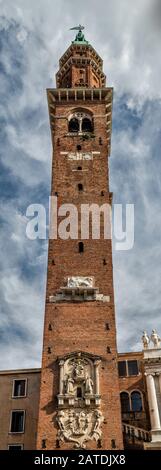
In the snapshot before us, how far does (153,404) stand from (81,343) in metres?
6.68

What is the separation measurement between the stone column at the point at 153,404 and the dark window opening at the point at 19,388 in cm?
891

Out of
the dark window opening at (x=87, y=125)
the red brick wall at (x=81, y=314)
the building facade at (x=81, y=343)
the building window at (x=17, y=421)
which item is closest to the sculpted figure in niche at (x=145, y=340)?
the building facade at (x=81, y=343)

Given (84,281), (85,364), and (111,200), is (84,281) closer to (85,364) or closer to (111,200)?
(85,364)

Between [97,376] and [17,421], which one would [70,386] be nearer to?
[97,376]

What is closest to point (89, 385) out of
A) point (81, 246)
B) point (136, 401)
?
point (136, 401)

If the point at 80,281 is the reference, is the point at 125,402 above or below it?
below

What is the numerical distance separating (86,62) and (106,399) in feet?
114

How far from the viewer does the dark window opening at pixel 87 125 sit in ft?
139

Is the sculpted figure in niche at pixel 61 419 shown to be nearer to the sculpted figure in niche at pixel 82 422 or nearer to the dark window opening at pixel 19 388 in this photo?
the sculpted figure in niche at pixel 82 422

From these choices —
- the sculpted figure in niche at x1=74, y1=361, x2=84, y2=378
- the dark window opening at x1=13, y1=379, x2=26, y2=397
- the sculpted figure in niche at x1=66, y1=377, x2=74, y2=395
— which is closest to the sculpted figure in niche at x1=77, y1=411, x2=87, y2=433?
the sculpted figure in niche at x1=66, y1=377, x2=74, y2=395

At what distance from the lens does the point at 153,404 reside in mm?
31141

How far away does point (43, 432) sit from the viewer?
26188 mm

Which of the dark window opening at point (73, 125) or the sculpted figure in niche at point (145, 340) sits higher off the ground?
the dark window opening at point (73, 125)
